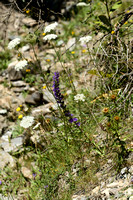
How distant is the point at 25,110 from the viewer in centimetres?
323

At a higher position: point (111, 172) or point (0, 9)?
point (0, 9)

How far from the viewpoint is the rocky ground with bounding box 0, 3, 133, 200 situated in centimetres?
213

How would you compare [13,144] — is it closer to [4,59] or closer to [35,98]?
[35,98]

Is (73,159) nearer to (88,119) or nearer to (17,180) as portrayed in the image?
(88,119)

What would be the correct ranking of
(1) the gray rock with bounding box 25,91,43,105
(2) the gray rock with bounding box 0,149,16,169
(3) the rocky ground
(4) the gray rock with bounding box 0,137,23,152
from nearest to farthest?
(3) the rocky ground, (2) the gray rock with bounding box 0,149,16,169, (4) the gray rock with bounding box 0,137,23,152, (1) the gray rock with bounding box 25,91,43,105

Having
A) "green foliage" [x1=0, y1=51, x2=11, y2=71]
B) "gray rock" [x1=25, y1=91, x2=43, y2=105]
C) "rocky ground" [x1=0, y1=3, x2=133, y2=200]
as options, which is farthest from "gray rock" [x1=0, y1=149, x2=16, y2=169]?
"green foliage" [x1=0, y1=51, x2=11, y2=71]

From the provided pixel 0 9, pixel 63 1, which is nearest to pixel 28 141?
pixel 0 9

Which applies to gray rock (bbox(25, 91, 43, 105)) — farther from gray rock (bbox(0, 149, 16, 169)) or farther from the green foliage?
the green foliage

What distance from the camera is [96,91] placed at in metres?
3.61

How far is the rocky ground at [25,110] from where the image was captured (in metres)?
2.13

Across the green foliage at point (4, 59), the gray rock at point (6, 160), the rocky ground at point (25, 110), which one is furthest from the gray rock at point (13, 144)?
the green foliage at point (4, 59)

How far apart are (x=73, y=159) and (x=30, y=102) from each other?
203 centimetres

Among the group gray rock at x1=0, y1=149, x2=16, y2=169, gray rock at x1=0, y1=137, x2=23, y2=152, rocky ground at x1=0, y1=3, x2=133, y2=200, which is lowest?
gray rock at x1=0, y1=149, x2=16, y2=169

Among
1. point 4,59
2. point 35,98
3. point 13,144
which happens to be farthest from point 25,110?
point 4,59
